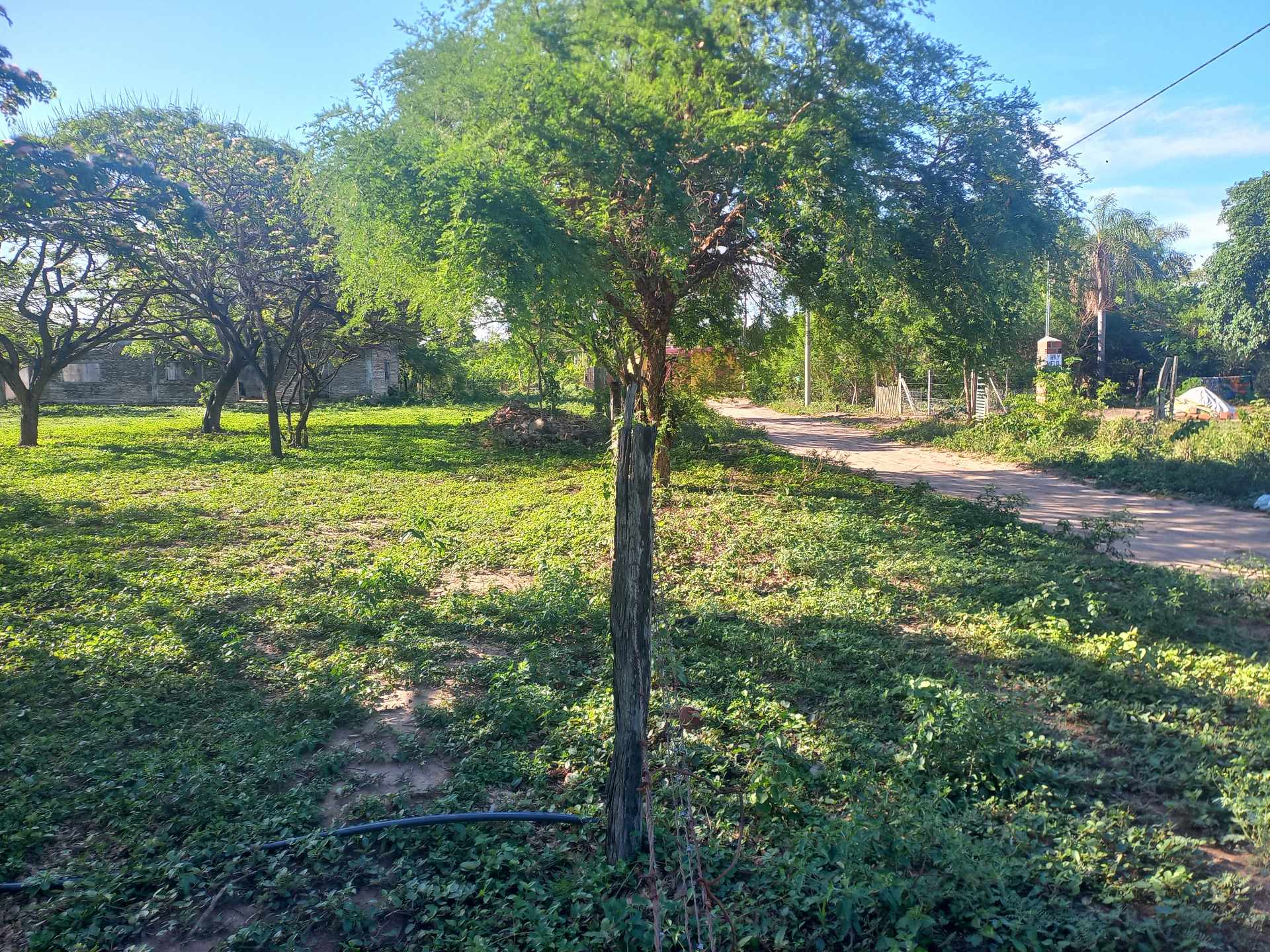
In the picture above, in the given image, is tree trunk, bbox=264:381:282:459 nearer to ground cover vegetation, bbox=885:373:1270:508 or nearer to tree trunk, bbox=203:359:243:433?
tree trunk, bbox=203:359:243:433

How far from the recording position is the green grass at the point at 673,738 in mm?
3080

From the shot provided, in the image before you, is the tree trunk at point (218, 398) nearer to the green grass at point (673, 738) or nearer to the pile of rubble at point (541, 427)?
the pile of rubble at point (541, 427)

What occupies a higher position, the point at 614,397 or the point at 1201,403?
the point at 614,397

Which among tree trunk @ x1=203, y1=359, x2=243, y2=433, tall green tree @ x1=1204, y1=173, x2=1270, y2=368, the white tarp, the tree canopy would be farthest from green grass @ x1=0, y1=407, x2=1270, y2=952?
tall green tree @ x1=1204, y1=173, x2=1270, y2=368

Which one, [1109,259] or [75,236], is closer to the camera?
[75,236]

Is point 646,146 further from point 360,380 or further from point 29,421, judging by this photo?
point 360,380

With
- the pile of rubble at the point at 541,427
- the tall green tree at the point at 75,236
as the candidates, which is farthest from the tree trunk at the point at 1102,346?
the tall green tree at the point at 75,236

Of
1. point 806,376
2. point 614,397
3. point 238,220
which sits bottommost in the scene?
point 614,397

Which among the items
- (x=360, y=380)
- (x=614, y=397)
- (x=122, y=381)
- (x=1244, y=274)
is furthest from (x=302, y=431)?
(x=1244, y=274)

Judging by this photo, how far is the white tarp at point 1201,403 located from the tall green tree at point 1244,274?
5.14 meters

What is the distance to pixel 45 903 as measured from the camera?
3180 millimetres

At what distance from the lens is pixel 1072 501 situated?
12.2 metres

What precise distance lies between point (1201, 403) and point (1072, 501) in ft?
43.6

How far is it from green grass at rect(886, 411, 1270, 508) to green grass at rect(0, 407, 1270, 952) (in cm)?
484
